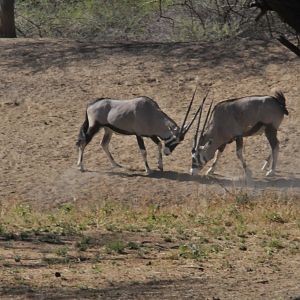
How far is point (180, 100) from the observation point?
2144 centimetres

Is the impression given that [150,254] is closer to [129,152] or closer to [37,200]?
[37,200]

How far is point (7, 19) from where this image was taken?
25.9 m

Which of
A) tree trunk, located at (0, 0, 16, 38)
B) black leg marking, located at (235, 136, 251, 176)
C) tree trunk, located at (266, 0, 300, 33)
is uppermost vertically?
Result: tree trunk, located at (266, 0, 300, 33)

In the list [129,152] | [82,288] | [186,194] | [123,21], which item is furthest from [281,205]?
[123,21]

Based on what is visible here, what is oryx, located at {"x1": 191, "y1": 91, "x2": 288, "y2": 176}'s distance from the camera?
58.9 ft

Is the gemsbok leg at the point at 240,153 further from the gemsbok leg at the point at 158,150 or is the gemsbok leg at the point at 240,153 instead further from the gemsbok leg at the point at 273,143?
the gemsbok leg at the point at 158,150

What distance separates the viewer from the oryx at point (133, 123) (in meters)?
18.2

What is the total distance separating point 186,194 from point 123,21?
41.4 feet

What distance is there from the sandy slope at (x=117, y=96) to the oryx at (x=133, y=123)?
0.49 meters

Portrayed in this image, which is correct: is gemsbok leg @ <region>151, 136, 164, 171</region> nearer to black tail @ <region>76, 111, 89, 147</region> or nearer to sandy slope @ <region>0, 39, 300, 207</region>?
sandy slope @ <region>0, 39, 300, 207</region>

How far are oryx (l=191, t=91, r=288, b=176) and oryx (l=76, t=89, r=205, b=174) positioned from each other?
47 cm

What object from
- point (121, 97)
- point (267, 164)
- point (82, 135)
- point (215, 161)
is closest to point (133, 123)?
point (82, 135)

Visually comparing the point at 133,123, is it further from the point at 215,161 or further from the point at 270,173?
the point at 270,173

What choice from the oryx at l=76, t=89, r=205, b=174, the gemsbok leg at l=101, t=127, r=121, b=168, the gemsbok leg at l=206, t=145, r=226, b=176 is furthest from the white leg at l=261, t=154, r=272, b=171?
the gemsbok leg at l=101, t=127, r=121, b=168
